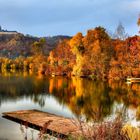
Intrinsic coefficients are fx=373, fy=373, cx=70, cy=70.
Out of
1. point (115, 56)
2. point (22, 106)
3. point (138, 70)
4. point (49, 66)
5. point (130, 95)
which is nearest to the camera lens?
point (22, 106)

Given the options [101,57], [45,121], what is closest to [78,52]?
[101,57]

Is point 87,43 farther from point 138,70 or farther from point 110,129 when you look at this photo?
point 110,129

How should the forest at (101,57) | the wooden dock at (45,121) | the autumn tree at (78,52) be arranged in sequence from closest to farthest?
the wooden dock at (45,121)
the forest at (101,57)
the autumn tree at (78,52)

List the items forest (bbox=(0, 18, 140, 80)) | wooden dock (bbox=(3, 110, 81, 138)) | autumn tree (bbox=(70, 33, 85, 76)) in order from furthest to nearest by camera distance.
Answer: autumn tree (bbox=(70, 33, 85, 76))
forest (bbox=(0, 18, 140, 80))
wooden dock (bbox=(3, 110, 81, 138))

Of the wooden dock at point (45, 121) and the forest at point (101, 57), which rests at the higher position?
the forest at point (101, 57)

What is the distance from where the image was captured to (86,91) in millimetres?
51125

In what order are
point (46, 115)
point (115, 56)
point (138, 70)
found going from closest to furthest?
point (46, 115) → point (138, 70) → point (115, 56)

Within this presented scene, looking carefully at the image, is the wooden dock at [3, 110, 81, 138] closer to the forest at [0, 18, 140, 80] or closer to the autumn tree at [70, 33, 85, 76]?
the forest at [0, 18, 140, 80]

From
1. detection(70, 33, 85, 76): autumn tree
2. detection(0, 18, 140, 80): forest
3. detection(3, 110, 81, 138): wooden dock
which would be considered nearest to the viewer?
detection(3, 110, 81, 138): wooden dock

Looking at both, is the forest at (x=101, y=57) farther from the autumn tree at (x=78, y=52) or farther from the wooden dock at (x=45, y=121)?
the wooden dock at (x=45, y=121)

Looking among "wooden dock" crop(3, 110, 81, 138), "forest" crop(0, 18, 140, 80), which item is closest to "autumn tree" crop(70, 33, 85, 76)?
"forest" crop(0, 18, 140, 80)

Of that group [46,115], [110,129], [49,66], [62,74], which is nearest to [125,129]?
[110,129]

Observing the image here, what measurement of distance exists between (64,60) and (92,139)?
3558 inches

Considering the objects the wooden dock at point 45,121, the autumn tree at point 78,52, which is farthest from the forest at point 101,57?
the wooden dock at point 45,121
